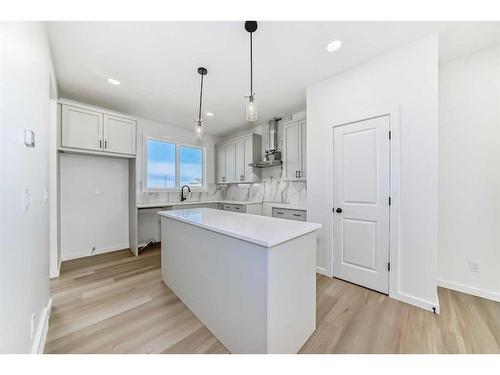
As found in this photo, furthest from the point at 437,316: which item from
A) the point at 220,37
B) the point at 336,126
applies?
the point at 220,37

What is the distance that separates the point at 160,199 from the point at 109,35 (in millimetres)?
3000

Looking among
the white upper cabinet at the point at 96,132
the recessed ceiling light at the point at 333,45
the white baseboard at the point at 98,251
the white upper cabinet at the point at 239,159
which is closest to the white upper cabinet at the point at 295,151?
the white upper cabinet at the point at 239,159

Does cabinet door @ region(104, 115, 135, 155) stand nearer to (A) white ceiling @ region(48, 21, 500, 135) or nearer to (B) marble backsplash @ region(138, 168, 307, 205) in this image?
(A) white ceiling @ region(48, 21, 500, 135)

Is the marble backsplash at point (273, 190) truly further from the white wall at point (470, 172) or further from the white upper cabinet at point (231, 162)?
the white wall at point (470, 172)

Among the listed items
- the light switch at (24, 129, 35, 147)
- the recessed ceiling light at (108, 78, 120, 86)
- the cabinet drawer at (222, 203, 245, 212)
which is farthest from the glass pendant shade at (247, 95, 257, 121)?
the cabinet drawer at (222, 203, 245, 212)

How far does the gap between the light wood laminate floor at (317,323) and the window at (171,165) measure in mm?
2202

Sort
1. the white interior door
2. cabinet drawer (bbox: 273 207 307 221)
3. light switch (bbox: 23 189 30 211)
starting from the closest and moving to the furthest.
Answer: light switch (bbox: 23 189 30 211)
the white interior door
cabinet drawer (bbox: 273 207 307 221)

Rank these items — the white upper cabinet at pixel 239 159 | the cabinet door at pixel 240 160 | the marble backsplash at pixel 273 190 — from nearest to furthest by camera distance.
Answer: the marble backsplash at pixel 273 190 < the white upper cabinet at pixel 239 159 < the cabinet door at pixel 240 160

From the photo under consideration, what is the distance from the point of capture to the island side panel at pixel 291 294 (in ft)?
3.90

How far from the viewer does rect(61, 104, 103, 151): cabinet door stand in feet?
9.05

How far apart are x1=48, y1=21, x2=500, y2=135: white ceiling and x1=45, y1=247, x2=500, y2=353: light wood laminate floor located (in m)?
2.57

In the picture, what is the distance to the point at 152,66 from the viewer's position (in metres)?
2.28

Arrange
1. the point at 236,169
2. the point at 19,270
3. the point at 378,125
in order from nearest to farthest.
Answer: the point at 19,270
the point at 378,125
the point at 236,169
